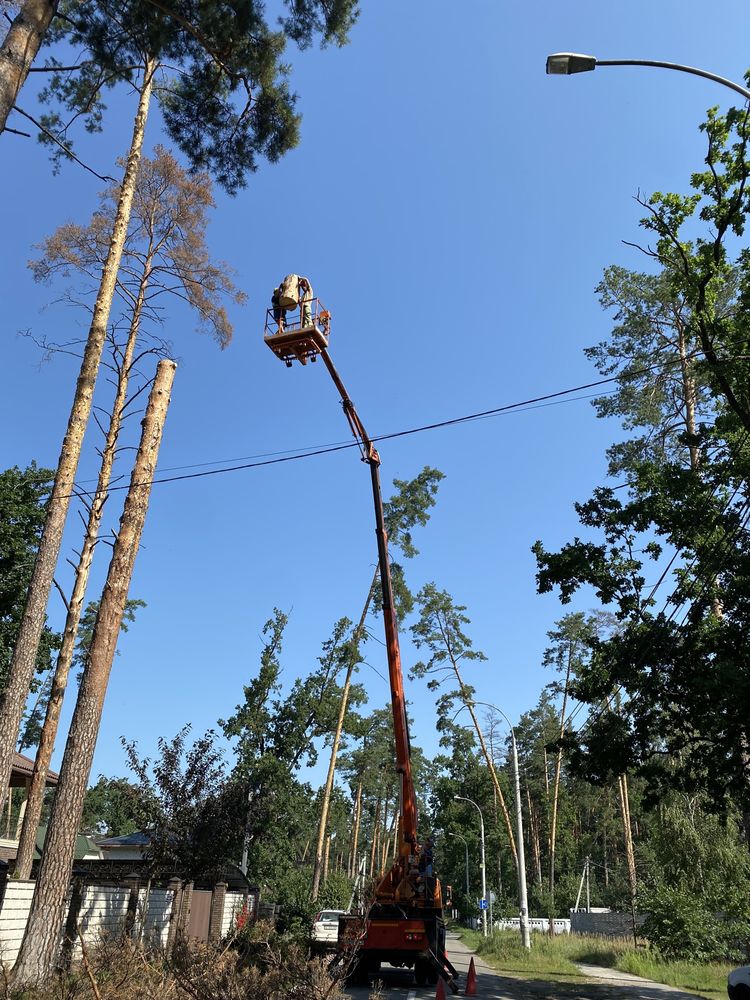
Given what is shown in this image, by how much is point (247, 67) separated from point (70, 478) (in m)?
6.69

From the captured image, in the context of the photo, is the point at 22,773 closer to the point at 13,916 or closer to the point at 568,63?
Result: the point at 13,916

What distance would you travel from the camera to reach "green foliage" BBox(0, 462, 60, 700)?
2306 centimetres

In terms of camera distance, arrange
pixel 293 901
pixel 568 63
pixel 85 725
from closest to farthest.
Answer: pixel 568 63, pixel 85 725, pixel 293 901

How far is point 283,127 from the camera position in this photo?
10812mm

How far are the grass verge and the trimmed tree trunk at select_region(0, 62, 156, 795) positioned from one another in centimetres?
1424

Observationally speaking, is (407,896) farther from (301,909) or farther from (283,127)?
(301,909)

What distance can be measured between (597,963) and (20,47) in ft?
93.1

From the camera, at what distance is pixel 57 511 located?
10883mm

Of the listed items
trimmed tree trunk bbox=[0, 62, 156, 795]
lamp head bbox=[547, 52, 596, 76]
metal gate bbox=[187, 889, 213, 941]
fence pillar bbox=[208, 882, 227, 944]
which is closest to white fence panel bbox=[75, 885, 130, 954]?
metal gate bbox=[187, 889, 213, 941]

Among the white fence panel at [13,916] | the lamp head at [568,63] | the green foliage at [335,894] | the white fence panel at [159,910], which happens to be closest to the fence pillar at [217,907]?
the white fence panel at [159,910]

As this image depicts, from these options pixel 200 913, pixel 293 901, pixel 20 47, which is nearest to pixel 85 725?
pixel 200 913

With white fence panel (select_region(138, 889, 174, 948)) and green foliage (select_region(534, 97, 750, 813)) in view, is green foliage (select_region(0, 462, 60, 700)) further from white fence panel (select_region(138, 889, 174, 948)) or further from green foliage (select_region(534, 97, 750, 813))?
green foliage (select_region(534, 97, 750, 813))

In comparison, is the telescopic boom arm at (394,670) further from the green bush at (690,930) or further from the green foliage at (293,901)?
the green bush at (690,930)

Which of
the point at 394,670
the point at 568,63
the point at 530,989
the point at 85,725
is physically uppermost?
the point at 568,63
